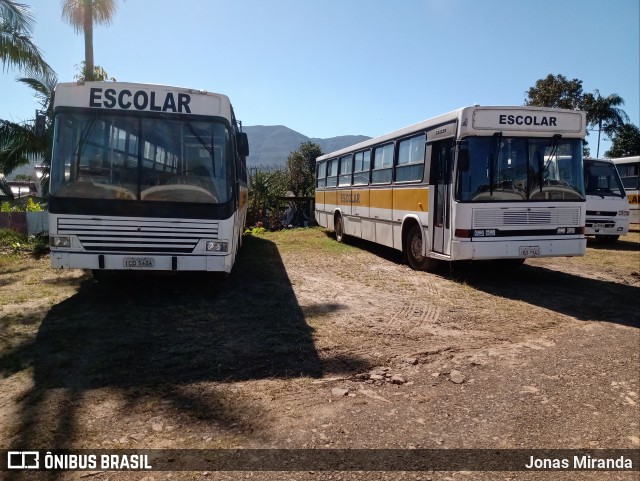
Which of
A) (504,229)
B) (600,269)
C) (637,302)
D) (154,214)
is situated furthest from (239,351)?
(600,269)

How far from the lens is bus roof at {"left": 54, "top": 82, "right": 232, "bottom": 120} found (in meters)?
6.80

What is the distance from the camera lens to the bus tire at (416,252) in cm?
990

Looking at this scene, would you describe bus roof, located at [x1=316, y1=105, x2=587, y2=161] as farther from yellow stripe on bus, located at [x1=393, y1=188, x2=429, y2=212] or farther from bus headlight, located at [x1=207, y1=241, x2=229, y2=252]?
bus headlight, located at [x1=207, y1=241, x2=229, y2=252]

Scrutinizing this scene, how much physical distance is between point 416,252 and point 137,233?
19.0 ft

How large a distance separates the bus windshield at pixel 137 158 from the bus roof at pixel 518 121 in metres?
4.19

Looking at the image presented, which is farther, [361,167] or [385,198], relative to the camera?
[361,167]

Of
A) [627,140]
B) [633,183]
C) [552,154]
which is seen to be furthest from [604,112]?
[552,154]

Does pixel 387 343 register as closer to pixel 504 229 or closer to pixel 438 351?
pixel 438 351

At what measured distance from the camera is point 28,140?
13.6m

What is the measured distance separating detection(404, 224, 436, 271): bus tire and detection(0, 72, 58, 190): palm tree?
32.5 feet

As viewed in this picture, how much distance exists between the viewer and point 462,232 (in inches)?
327

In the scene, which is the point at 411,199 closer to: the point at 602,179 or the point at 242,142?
the point at 242,142

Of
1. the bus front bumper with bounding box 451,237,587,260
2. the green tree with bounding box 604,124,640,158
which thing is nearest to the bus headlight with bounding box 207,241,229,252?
the bus front bumper with bounding box 451,237,587,260

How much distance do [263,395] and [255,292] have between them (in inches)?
151
